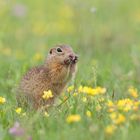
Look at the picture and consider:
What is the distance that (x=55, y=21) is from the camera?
46.2 feet

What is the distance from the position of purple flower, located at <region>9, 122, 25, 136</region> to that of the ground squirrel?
5.22ft

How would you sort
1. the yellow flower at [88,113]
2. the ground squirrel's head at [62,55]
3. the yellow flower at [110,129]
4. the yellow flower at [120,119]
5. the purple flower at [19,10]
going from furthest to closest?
the purple flower at [19,10] → the ground squirrel's head at [62,55] → the yellow flower at [88,113] → the yellow flower at [120,119] → the yellow flower at [110,129]

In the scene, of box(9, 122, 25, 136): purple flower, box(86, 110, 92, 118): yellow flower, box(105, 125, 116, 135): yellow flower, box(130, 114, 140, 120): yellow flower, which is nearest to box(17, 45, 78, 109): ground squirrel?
box(86, 110, 92, 118): yellow flower

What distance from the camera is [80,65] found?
973 centimetres

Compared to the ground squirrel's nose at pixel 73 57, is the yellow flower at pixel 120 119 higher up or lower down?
lower down

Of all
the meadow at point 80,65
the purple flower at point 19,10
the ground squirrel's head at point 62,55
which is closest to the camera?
the meadow at point 80,65

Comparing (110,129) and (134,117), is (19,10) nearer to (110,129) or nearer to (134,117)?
(134,117)

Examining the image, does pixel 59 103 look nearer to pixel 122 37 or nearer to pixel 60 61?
pixel 60 61

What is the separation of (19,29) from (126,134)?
7.91 meters

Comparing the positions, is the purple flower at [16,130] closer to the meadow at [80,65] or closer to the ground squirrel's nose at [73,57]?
the meadow at [80,65]

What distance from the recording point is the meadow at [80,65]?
5492 millimetres

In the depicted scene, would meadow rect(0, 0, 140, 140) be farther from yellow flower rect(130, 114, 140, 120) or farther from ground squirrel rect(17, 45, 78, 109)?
ground squirrel rect(17, 45, 78, 109)

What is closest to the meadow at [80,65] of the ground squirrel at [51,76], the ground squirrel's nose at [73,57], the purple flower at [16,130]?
the purple flower at [16,130]

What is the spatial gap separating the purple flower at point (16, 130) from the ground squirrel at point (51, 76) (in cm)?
159
